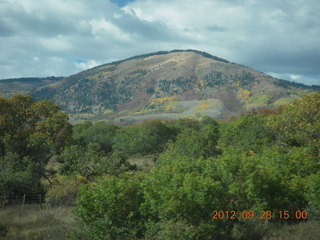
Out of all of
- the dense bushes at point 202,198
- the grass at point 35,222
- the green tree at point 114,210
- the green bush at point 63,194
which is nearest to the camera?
the dense bushes at point 202,198

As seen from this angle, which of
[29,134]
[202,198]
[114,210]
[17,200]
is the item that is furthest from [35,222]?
[202,198]

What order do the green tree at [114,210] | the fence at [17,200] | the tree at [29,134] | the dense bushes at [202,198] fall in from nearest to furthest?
the dense bushes at [202,198] < the green tree at [114,210] < the fence at [17,200] < the tree at [29,134]

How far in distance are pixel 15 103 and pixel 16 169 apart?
6122 mm

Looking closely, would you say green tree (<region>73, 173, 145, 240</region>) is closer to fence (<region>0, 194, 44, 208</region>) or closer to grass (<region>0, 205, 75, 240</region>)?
grass (<region>0, 205, 75, 240</region>)

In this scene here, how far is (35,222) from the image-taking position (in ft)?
65.9

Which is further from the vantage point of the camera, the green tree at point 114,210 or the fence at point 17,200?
the fence at point 17,200

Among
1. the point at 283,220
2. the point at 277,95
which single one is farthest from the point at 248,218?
the point at 277,95

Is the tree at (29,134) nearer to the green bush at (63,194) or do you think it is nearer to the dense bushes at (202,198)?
the green bush at (63,194)

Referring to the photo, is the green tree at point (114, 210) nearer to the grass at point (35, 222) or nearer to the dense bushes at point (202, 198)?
the dense bushes at point (202, 198)

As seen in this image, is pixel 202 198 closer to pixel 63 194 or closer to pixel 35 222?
pixel 35 222

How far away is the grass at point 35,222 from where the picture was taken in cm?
1727

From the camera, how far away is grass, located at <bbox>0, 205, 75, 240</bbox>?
56.6 feet

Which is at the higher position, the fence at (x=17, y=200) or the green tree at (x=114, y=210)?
the green tree at (x=114, y=210)

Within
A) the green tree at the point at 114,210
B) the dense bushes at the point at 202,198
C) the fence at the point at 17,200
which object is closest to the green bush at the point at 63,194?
the fence at the point at 17,200
